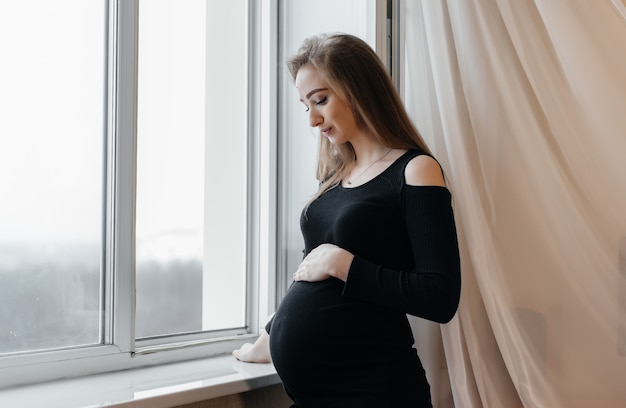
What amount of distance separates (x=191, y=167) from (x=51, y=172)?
44cm

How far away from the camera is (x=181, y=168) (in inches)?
70.1

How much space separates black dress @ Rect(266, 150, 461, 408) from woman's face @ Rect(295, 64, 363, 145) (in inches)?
6.1

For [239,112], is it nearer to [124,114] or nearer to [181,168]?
[181,168]

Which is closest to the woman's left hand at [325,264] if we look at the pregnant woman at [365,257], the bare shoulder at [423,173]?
the pregnant woman at [365,257]

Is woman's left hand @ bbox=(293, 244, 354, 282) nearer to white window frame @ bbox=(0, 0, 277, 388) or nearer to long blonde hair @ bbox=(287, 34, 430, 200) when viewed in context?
long blonde hair @ bbox=(287, 34, 430, 200)

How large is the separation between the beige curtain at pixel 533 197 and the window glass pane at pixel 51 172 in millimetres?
852

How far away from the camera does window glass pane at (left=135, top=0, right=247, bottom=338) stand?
1.68 meters

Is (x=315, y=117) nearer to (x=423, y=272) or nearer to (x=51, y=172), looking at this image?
(x=423, y=272)

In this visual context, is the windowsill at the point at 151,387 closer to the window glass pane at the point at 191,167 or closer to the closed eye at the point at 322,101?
the window glass pane at the point at 191,167

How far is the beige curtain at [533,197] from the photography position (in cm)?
144

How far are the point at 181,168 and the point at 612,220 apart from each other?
3.67ft

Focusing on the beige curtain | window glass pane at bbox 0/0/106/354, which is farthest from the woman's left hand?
window glass pane at bbox 0/0/106/354

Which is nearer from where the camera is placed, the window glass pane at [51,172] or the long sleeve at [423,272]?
the long sleeve at [423,272]

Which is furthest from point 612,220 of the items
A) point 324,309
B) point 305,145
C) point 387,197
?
point 305,145
